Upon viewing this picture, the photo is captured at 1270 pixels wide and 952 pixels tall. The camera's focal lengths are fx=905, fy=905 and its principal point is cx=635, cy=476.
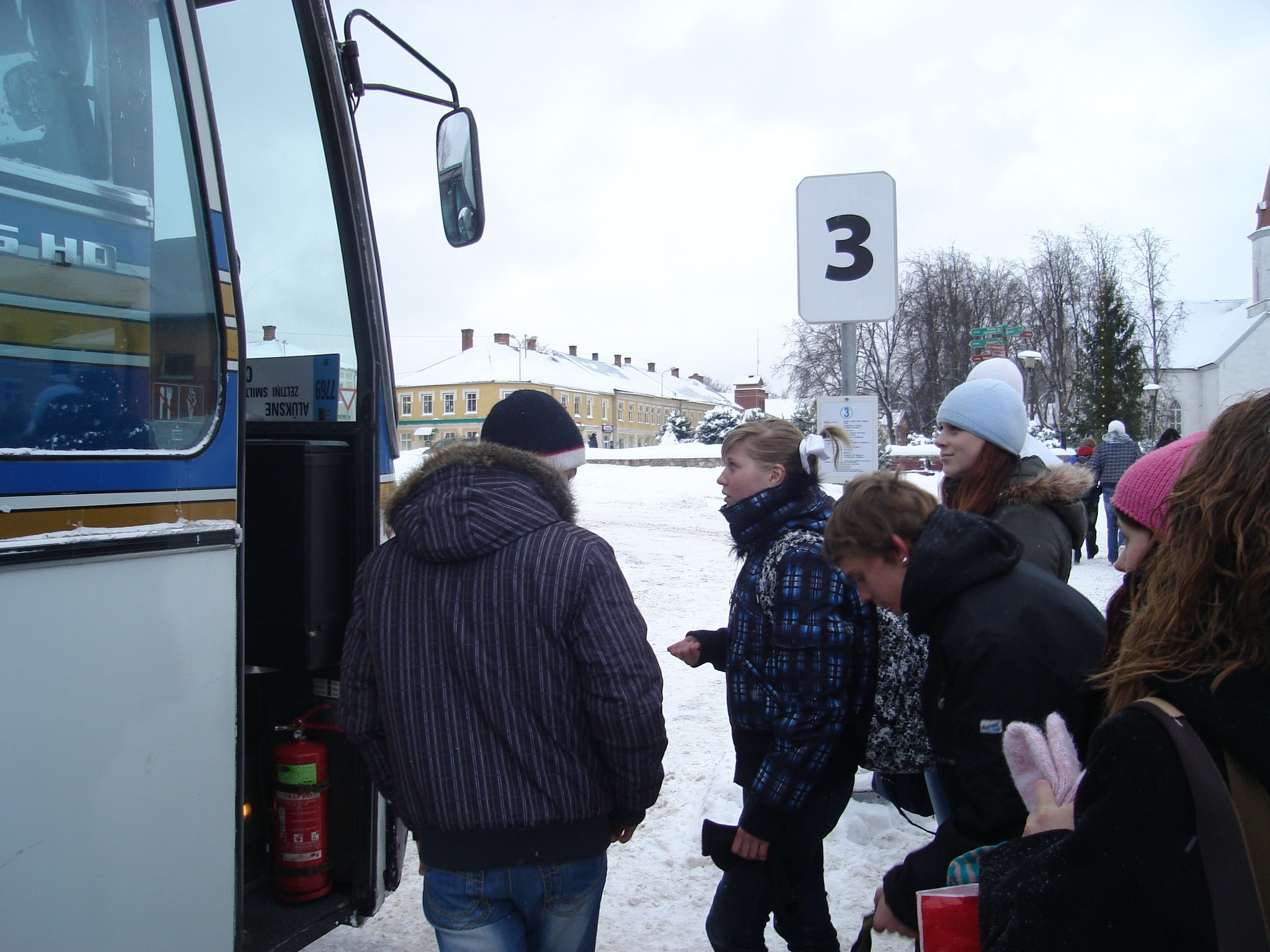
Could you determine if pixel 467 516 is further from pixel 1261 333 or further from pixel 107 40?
pixel 1261 333

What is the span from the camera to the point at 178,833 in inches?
83.4

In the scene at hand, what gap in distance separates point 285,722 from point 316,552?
29.2 inches

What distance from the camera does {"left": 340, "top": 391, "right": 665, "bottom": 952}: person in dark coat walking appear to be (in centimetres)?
197

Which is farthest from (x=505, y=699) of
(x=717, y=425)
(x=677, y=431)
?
(x=677, y=431)

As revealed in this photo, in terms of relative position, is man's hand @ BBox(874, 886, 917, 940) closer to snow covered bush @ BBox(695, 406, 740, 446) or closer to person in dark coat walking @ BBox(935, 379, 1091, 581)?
person in dark coat walking @ BBox(935, 379, 1091, 581)

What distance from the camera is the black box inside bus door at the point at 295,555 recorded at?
275 centimetres

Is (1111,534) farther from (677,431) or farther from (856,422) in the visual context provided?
(677,431)

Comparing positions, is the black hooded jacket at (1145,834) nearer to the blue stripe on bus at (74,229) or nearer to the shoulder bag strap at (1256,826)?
the shoulder bag strap at (1256,826)

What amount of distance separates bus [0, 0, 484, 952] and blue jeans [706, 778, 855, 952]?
3.99 ft

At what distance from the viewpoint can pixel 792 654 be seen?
2475 mm

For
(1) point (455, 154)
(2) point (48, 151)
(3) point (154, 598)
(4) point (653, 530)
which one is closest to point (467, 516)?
(3) point (154, 598)

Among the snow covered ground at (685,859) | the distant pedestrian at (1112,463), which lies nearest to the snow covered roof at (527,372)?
the distant pedestrian at (1112,463)

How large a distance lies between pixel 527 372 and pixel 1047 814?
7251 cm

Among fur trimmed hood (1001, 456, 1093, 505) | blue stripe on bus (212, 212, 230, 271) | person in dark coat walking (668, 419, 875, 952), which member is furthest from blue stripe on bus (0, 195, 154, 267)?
fur trimmed hood (1001, 456, 1093, 505)
